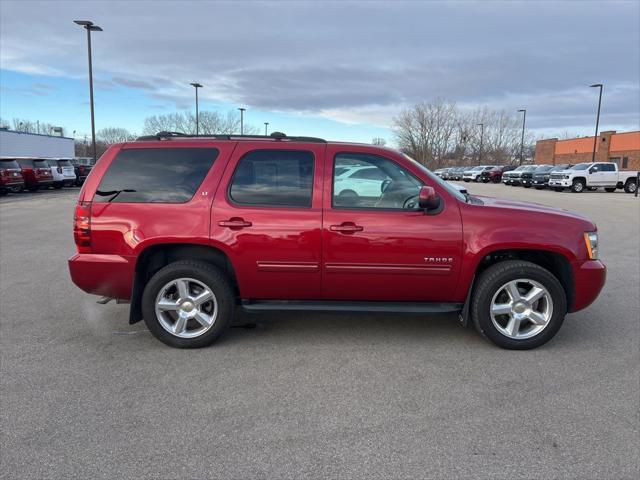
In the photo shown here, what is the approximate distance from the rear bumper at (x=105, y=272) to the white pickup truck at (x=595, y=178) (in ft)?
99.8

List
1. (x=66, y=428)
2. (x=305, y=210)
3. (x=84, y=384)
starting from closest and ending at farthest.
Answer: (x=66, y=428) → (x=84, y=384) → (x=305, y=210)

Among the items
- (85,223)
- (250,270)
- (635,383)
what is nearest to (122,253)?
(85,223)

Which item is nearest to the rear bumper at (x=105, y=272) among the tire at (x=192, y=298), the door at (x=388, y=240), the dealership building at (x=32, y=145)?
the tire at (x=192, y=298)

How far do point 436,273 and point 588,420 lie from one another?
5.01 feet

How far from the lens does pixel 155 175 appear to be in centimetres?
423

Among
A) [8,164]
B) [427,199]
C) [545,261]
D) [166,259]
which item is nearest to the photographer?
[427,199]

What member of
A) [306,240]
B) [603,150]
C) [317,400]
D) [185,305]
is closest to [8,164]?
[185,305]

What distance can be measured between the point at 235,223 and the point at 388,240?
51.5 inches

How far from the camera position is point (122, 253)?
416cm

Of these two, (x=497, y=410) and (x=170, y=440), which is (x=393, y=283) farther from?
(x=170, y=440)

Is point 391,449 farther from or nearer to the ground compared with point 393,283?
nearer to the ground

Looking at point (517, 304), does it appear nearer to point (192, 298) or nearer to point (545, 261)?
point (545, 261)

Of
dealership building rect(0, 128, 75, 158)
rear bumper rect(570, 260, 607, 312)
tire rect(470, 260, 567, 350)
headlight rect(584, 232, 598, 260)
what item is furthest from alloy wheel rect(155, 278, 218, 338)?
dealership building rect(0, 128, 75, 158)

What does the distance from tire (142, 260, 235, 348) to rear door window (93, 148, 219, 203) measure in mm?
616
